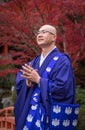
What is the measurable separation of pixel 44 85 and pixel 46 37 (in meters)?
0.49

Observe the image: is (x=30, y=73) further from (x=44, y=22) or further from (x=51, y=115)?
(x=44, y=22)

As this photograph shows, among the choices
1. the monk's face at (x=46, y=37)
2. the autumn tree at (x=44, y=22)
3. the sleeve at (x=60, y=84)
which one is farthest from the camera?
the autumn tree at (x=44, y=22)

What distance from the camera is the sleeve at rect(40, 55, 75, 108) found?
349 centimetres

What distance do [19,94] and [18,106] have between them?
0.13m

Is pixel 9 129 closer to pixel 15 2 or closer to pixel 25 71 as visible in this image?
pixel 25 71

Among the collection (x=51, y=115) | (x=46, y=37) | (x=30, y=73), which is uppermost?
(x=46, y=37)

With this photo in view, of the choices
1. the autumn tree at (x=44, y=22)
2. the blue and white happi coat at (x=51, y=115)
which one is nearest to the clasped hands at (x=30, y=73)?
the blue and white happi coat at (x=51, y=115)

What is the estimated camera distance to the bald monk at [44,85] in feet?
11.5

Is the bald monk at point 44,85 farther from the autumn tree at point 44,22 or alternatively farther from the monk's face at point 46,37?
the autumn tree at point 44,22

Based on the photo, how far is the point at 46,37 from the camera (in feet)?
12.0

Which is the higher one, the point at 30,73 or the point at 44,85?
the point at 30,73

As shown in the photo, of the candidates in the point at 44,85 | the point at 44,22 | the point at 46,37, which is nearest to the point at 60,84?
the point at 44,85

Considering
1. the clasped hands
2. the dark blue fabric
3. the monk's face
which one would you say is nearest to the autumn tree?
the monk's face

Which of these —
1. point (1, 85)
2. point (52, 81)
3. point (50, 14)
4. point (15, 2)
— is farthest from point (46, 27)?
point (1, 85)
